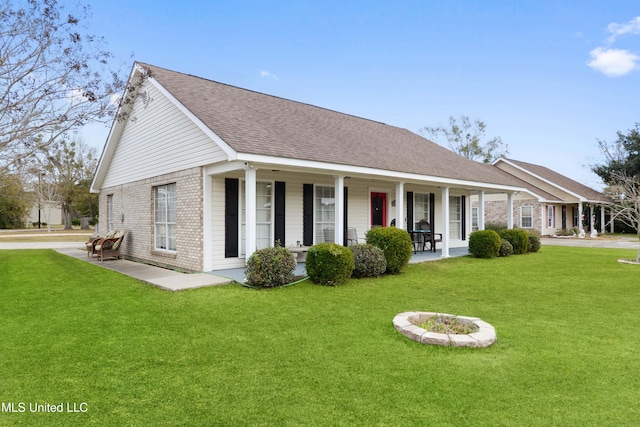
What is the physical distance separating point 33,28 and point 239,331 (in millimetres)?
8093

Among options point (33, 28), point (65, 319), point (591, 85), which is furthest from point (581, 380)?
point (591, 85)

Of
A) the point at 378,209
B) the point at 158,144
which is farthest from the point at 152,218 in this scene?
the point at 378,209

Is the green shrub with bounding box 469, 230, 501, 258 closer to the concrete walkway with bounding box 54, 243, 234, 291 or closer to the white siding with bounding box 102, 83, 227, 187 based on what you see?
the concrete walkway with bounding box 54, 243, 234, 291

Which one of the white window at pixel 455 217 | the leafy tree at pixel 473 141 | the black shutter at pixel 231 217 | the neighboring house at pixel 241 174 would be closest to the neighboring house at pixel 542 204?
the white window at pixel 455 217

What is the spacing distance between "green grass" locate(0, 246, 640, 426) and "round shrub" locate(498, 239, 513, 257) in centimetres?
608

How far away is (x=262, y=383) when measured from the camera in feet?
11.0

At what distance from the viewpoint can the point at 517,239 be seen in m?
14.1

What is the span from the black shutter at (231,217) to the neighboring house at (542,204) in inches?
749

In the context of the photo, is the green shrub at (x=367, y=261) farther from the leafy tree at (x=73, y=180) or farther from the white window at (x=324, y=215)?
the leafy tree at (x=73, y=180)

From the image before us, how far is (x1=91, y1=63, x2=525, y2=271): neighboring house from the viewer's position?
895 cm

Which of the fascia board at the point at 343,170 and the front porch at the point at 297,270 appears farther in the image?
the front porch at the point at 297,270

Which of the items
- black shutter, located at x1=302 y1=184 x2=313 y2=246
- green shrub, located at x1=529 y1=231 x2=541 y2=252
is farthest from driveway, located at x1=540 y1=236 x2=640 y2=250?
black shutter, located at x1=302 y1=184 x2=313 y2=246

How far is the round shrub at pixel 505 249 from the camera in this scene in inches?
525

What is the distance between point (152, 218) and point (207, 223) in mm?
3459
